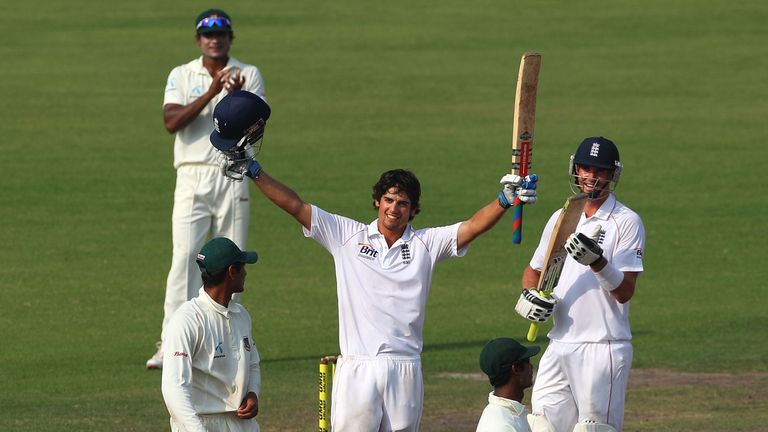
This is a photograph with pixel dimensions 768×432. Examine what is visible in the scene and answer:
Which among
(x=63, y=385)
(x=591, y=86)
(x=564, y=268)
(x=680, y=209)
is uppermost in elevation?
(x=591, y=86)

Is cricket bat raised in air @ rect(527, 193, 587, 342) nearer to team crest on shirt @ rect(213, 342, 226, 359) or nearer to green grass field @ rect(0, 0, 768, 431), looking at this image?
team crest on shirt @ rect(213, 342, 226, 359)

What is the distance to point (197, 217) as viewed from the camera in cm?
1253

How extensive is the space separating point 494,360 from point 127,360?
6068mm

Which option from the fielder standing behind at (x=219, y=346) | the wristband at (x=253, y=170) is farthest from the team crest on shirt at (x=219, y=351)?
the wristband at (x=253, y=170)

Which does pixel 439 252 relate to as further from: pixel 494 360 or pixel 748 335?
pixel 748 335

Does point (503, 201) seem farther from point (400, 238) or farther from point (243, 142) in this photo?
point (243, 142)

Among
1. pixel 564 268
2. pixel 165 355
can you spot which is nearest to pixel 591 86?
pixel 564 268

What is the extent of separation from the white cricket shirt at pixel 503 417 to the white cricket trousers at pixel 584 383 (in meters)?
1.24

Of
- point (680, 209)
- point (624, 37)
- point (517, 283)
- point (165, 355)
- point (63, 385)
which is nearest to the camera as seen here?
point (165, 355)

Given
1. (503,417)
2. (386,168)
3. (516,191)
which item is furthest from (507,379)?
(386,168)

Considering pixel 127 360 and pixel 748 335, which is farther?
pixel 748 335

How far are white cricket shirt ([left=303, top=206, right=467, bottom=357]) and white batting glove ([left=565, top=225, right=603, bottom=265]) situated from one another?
0.61 m

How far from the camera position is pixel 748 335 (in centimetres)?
1422

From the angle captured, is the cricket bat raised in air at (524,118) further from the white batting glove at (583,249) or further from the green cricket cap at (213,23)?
the green cricket cap at (213,23)
